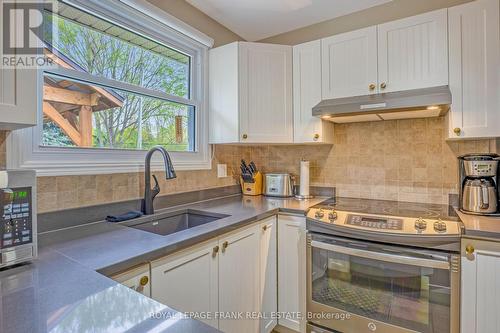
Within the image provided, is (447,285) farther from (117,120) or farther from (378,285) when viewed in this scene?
(117,120)

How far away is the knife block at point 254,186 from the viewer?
97.0 inches

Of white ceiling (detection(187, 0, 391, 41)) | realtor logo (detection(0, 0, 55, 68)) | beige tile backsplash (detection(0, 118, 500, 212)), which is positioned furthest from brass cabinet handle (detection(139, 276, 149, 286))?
white ceiling (detection(187, 0, 391, 41))

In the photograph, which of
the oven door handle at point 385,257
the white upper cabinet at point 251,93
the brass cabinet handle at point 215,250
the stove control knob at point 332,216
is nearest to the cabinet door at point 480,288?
the oven door handle at point 385,257

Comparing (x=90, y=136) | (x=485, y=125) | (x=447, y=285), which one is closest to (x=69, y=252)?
(x=90, y=136)

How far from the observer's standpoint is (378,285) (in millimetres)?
1539

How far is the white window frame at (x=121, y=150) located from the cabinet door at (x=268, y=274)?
763 millimetres

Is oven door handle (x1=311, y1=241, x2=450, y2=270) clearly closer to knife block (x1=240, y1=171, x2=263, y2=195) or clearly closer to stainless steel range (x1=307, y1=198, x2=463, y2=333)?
stainless steel range (x1=307, y1=198, x2=463, y2=333)

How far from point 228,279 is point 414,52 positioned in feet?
5.95

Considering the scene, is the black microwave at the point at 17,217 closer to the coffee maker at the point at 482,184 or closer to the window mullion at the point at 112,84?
the window mullion at the point at 112,84

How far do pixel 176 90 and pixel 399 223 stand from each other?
5.76 ft

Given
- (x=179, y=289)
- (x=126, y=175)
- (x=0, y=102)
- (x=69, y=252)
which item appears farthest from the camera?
(x=126, y=175)

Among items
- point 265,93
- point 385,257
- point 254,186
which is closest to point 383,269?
point 385,257

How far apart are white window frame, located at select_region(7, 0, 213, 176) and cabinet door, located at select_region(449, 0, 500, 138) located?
5.58 feet

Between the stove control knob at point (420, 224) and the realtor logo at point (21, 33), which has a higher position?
the realtor logo at point (21, 33)
